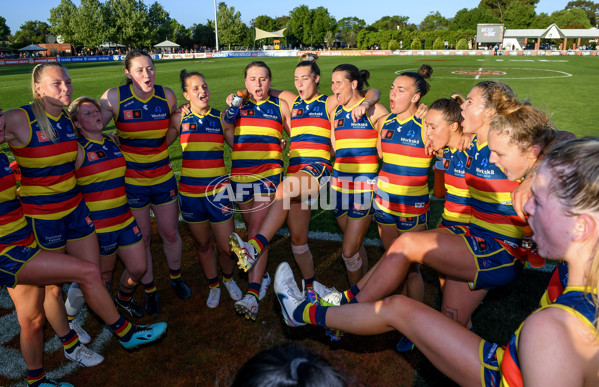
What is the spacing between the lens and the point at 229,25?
90.8 metres

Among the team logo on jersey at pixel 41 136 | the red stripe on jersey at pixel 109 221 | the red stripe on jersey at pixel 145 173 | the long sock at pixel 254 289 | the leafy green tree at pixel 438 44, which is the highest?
the leafy green tree at pixel 438 44

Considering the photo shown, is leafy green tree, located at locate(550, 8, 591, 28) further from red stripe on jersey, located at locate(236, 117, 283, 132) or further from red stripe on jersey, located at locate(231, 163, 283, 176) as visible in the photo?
red stripe on jersey, located at locate(231, 163, 283, 176)

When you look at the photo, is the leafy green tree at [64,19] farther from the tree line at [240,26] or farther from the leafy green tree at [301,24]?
the leafy green tree at [301,24]

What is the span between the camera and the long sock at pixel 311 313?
2.96 m

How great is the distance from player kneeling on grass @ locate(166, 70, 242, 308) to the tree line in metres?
65.9

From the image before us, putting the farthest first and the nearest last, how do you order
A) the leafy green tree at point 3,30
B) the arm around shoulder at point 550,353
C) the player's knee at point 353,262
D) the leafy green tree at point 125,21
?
the leafy green tree at point 3,30 < the leafy green tree at point 125,21 < the player's knee at point 353,262 < the arm around shoulder at point 550,353

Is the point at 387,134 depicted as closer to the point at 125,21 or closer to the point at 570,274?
the point at 570,274

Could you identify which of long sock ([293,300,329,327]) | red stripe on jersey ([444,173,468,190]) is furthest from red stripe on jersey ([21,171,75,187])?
red stripe on jersey ([444,173,468,190])

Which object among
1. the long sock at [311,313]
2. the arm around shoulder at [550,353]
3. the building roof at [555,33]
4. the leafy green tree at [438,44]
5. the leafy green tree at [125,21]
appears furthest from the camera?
the building roof at [555,33]

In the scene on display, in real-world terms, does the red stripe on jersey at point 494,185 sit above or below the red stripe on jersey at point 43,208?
above

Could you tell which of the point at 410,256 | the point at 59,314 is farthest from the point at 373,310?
the point at 59,314


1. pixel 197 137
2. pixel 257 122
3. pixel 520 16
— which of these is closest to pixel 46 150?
pixel 197 137

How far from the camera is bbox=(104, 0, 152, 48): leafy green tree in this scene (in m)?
71.4

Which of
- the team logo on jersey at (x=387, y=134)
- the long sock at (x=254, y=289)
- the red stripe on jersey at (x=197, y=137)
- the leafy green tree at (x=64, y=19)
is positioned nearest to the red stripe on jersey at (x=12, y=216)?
the red stripe on jersey at (x=197, y=137)
